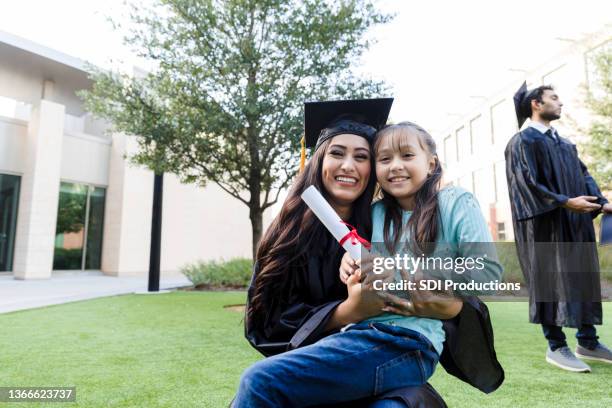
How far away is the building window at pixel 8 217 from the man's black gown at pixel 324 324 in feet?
47.4

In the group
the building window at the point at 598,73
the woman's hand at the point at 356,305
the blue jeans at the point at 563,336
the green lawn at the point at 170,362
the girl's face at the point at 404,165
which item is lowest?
the green lawn at the point at 170,362

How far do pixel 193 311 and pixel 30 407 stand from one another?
4.04m

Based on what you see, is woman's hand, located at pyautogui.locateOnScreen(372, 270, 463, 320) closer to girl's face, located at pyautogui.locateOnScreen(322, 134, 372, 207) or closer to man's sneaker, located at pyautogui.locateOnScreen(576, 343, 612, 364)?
girl's face, located at pyautogui.locateOnScreen(322, 134, 372, 207)

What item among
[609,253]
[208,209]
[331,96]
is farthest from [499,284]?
[208,209]

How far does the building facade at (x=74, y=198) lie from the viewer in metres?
12.8

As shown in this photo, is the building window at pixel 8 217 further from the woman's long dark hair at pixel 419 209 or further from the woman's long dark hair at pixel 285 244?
the woman's long dark hair at pixel 419 209

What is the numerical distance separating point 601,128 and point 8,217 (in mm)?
17751

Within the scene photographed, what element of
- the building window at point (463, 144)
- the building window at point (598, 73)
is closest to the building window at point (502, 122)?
the building window at point (463, 144)

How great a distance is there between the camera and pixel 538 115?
125 inches

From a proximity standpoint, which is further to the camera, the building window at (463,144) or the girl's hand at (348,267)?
the building window at (463,144)

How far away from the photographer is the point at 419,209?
44.8 inches

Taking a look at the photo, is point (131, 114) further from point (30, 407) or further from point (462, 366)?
point (462, 366)

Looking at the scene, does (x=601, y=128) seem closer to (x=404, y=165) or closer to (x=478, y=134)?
(x=478, y=134)

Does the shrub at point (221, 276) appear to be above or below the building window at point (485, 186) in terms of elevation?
below
